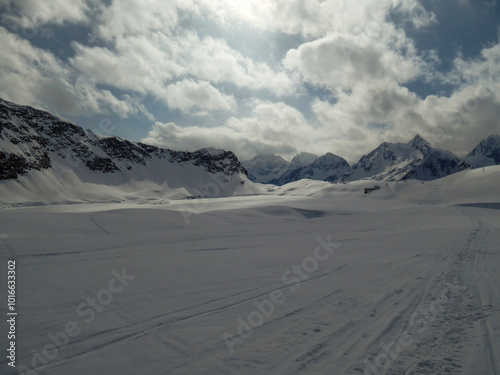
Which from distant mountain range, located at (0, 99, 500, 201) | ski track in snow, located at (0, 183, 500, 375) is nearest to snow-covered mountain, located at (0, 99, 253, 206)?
distant mountain range, located at (0, 99, 500, 201)

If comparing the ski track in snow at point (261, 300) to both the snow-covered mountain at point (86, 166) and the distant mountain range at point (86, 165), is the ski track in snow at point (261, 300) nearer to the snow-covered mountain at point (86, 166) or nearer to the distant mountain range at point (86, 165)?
the snow-covered mountain at point (86, 166)

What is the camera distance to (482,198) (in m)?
51.5

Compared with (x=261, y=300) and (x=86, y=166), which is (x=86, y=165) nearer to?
(x=86, y=166)

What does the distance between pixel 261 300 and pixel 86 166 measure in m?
142

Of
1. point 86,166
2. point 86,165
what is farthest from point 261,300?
point 86,165

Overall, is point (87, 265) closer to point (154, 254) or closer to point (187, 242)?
point (154, 254)

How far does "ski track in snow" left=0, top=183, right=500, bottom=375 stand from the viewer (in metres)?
4.90

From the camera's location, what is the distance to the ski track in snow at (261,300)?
4898mm

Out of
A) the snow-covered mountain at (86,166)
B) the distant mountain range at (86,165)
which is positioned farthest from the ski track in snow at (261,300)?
the distant mountain range at (86,165)

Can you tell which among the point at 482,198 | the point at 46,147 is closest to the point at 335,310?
the point at 482,198

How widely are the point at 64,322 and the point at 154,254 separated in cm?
711

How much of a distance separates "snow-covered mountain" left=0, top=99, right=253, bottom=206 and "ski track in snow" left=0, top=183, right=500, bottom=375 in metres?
92.6

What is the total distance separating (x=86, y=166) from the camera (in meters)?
123

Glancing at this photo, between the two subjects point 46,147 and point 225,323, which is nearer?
Answer: point 225,323
